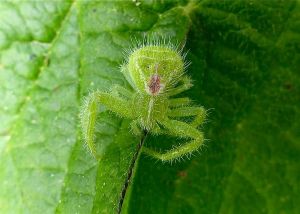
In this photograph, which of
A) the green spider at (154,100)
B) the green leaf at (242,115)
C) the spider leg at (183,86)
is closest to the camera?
the green spider at (154,100)

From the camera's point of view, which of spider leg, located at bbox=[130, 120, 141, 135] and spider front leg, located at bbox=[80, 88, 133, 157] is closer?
spider front leg, located at bbox=[80, 88, 133, 157]

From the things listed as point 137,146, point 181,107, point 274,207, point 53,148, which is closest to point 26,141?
point 53,148

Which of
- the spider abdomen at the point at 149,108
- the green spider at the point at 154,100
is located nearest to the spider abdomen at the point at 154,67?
the green spider at the point at 154,100

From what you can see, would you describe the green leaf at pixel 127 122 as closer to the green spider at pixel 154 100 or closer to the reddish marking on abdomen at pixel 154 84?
A: the green spider at pixel 154 100

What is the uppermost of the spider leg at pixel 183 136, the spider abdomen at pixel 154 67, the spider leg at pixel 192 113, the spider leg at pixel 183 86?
the spider abdomen at pixel 154 67

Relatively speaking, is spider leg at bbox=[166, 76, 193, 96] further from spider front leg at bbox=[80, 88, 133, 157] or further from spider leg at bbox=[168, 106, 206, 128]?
spider front leg at bbox=[80, 88, 133, 157]

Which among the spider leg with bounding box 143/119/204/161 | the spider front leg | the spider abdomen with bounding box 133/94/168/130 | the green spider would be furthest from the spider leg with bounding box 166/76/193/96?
the spider front leg

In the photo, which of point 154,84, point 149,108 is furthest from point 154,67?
point 149,108
